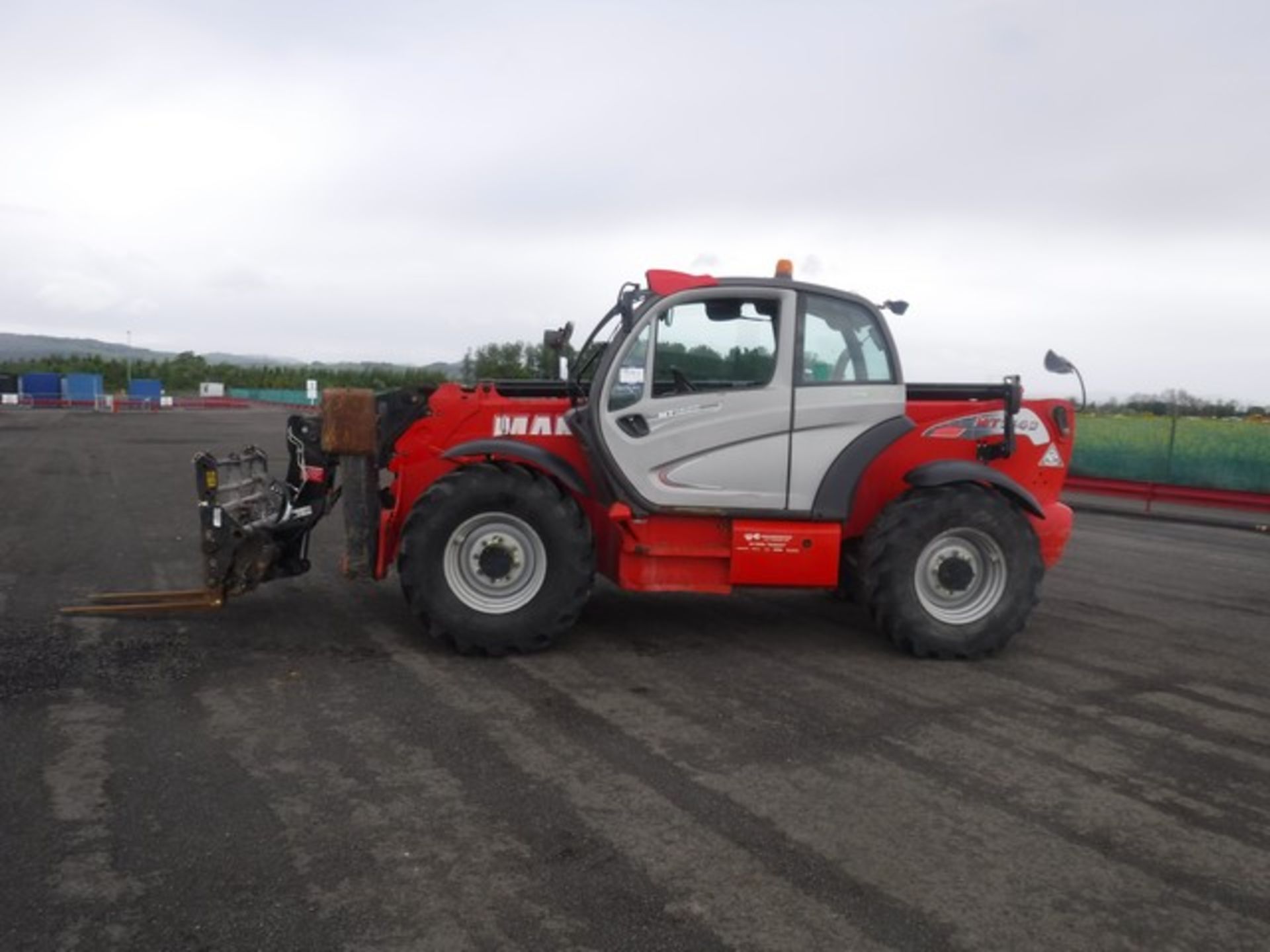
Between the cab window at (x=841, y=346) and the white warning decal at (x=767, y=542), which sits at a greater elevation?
the cab window at (x=841, y=346)

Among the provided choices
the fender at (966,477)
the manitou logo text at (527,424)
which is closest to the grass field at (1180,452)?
the fender at (966,477)

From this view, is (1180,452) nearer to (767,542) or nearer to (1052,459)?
(1052,459)

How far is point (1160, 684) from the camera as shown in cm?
633

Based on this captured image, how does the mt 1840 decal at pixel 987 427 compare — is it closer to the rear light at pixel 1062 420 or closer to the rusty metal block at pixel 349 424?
the rear light at pixel 1062 420

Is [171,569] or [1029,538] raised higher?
[1029,538]

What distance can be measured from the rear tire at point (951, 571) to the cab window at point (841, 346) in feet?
2.89

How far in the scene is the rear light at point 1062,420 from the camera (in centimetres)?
717

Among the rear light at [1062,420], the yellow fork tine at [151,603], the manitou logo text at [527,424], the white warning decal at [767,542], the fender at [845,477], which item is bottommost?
the yellow fork tine at [151,603]

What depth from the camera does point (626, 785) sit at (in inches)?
178

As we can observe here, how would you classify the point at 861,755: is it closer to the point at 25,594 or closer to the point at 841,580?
the point at 841,580

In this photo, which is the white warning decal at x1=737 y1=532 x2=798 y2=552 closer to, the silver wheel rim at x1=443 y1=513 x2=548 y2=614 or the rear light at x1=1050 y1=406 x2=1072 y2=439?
the silver wheel rim at x1=443 y1=513 x2=548 y2=614

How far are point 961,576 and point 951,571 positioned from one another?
8 cm

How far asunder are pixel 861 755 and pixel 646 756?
3.46 feet

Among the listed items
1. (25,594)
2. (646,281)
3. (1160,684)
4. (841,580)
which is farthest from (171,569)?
(1160,684)
